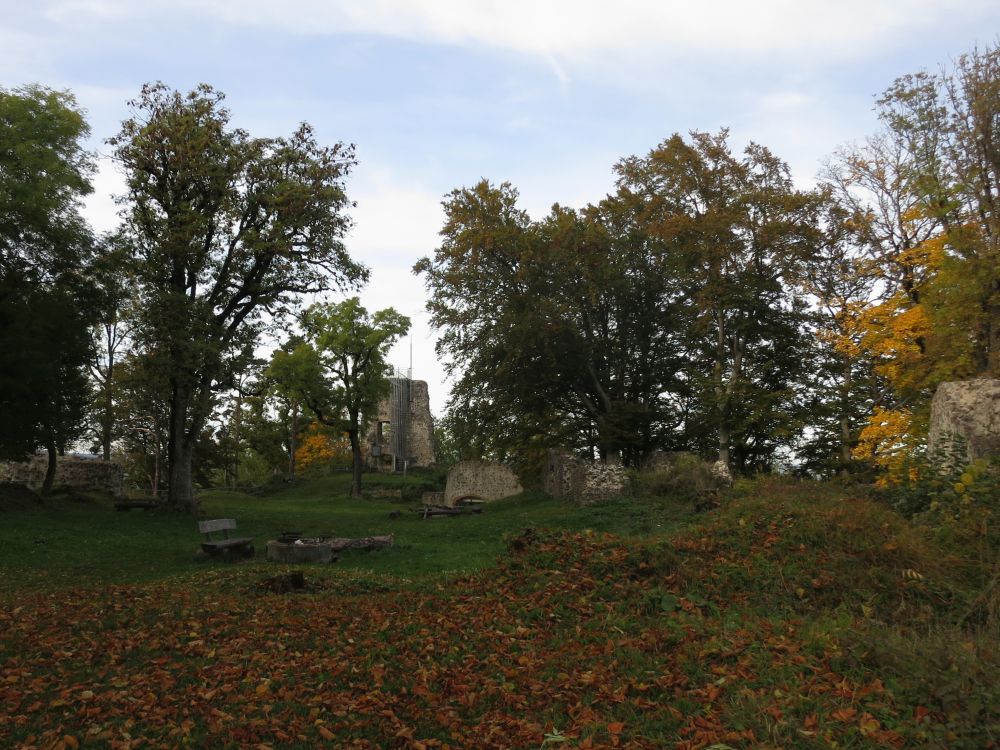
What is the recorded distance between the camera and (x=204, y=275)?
26.5 meters

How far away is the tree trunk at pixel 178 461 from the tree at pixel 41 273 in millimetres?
3028

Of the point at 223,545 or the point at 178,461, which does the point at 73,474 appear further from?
the point at 223,545

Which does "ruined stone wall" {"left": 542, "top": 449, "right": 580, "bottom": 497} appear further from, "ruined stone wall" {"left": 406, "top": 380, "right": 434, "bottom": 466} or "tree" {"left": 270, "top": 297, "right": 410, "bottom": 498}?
"ruined stone wall" {"left": 406, "top": 380, "right": 434, "bottom": 466}

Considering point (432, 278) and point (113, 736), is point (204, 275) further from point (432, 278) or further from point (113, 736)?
point (113, 736)

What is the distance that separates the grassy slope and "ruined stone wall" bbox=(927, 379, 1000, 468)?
269 centimetres

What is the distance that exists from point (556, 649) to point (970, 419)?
9.41m

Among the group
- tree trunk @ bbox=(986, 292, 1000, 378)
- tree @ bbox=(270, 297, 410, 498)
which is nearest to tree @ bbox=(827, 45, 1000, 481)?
tree trunk @ bbox=(986, 292, 1000, 378)

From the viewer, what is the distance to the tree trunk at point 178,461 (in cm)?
2576

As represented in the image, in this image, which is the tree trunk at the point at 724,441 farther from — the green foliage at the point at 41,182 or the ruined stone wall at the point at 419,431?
the ruined stone wall at the point at 419,431

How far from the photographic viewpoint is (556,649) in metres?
7.85

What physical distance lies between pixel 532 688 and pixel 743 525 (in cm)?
580

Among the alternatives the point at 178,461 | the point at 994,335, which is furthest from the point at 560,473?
the point at 994,335

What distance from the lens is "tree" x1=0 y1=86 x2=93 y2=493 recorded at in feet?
73.8

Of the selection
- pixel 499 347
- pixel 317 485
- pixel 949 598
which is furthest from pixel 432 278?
→ pixel 949 598
